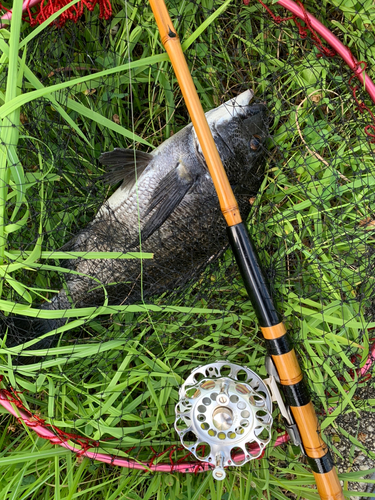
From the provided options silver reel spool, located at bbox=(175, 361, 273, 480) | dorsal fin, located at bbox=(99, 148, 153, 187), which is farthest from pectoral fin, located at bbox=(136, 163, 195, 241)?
silver reel spool, located at bbox=(175, 361, 273, 480)

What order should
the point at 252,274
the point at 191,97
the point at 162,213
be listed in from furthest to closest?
1. the point at 162,213
2. the point at 252,274
3. the point at 191,97

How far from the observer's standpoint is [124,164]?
72.4 inches

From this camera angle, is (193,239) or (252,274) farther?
(193,239)

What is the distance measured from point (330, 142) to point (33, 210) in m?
1.54

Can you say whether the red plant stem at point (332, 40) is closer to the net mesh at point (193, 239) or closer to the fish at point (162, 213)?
the net mesh at point (193, 239)

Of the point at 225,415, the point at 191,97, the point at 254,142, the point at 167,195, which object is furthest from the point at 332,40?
the point at 225,415

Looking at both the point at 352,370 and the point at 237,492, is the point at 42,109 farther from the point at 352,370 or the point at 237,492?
the point at 237,492

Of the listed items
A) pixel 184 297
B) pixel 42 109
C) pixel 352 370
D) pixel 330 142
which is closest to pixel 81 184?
pixel 42 109

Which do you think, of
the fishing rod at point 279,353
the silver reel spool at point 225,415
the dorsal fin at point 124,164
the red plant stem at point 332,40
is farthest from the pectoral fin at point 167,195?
the red plant stem at point 332,40

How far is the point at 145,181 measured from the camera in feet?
5.96

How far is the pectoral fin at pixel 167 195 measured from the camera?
177 cm

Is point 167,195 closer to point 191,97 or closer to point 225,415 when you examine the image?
point 191,97

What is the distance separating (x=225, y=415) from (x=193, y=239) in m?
0.86

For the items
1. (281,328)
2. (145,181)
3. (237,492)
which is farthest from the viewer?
(237,492)
